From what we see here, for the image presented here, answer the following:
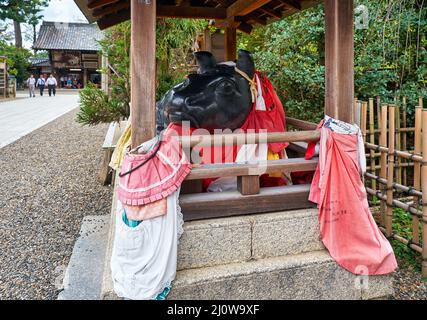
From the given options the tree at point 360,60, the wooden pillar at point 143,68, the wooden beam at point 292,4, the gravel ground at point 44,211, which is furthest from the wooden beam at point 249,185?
the tree at point 360,60

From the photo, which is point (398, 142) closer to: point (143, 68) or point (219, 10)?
point (219, 10)

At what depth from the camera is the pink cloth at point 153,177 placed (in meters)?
2.39

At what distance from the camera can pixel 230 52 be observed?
4.75 meters

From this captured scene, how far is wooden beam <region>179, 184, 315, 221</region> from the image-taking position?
8.87ft

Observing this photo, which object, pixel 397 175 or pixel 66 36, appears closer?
pixel 397 175

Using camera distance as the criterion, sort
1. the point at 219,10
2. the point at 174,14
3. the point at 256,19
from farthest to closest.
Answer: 1. the point at 256,19
2. the point at 219,10
3. the point at 174,14

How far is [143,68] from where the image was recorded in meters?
2.53

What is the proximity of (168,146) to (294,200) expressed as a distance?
1077mm

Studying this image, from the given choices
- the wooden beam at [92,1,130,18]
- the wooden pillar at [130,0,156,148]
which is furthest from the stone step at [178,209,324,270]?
the wooden beam at [92,1,130,18]

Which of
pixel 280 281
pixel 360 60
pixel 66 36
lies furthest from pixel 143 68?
pixel 66 36

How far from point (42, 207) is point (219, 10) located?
3.47 metres

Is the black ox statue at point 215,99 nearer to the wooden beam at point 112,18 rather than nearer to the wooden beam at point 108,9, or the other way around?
the wooden beam at point 108,9

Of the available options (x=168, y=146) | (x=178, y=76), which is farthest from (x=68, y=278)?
(x=178, y=76)

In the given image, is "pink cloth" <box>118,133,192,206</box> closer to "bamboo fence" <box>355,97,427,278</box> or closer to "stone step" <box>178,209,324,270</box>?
"stone step" <box>178,209,324,270</box>
